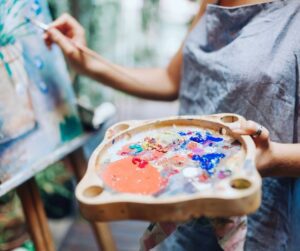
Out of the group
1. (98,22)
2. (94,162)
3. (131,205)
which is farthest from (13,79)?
(98,22)

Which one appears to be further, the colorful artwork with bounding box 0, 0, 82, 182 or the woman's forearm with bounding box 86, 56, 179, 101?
the woman's forearm with bounding box 86, 56, 179, 101

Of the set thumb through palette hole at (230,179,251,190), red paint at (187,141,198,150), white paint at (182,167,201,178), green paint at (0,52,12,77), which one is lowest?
red paint at (187,141,198,150)

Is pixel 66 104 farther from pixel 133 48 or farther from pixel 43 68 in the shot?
pixel 133 48

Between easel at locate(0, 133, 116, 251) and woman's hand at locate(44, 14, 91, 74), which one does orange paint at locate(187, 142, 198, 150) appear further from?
woman's hand at locate(44, 14, 91, 74)

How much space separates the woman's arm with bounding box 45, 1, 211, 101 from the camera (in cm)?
111

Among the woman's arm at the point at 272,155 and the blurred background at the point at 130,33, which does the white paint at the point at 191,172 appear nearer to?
the woman's arm at the point at 272,155

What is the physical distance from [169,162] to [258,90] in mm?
298

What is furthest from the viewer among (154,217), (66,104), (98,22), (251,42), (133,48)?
(133,48)

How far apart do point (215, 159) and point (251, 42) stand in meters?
0.33

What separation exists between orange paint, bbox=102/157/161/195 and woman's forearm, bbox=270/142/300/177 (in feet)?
0.77

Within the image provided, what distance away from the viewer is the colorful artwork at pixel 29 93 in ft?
2.95

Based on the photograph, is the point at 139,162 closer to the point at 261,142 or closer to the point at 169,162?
the point at 169,162

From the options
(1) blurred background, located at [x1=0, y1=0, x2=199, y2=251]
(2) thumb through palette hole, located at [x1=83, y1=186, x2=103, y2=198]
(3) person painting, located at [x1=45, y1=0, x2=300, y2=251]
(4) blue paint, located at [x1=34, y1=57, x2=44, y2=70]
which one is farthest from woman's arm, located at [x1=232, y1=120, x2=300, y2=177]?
(1) blurred background, located at [x1=0, y1=0, x2=199, y2=251]

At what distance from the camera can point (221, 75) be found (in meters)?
0.88
